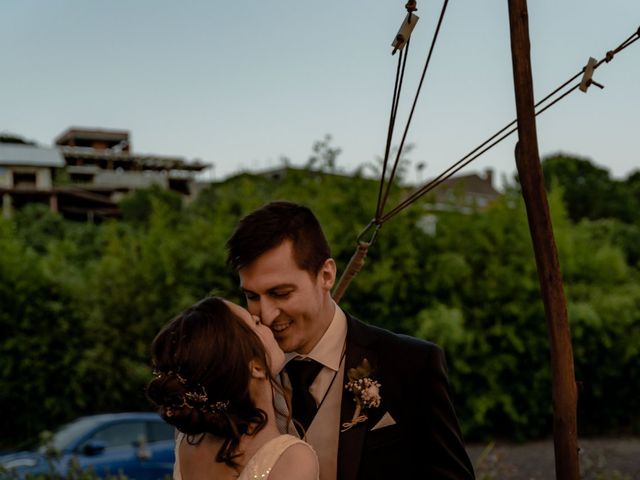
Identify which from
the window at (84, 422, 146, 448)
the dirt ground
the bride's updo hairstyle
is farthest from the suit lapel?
the dirt ground

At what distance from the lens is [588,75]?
81.6 inches

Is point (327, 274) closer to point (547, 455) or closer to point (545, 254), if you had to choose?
point (545, 254)

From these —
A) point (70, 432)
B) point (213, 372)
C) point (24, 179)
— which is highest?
point (24, 179)

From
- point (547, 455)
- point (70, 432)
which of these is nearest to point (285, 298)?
point (70, 432)

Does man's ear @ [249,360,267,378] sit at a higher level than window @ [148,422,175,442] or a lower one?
higher

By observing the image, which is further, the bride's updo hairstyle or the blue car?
the blue car

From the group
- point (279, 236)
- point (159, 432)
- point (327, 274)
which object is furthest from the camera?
point (159, 432)

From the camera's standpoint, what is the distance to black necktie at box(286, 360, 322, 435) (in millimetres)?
2379

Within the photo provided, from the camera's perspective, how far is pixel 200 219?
12211 mm

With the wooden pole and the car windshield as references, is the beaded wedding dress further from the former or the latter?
the car windshield

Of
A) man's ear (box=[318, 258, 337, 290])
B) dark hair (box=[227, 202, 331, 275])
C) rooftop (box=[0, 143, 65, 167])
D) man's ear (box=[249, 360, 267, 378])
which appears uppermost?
rooftop (box=[0, 143, 65, 167])

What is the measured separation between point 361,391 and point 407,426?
176 mm

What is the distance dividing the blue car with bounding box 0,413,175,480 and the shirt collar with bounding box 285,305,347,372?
237 inches

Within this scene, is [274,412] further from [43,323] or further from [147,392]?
[43,323]
